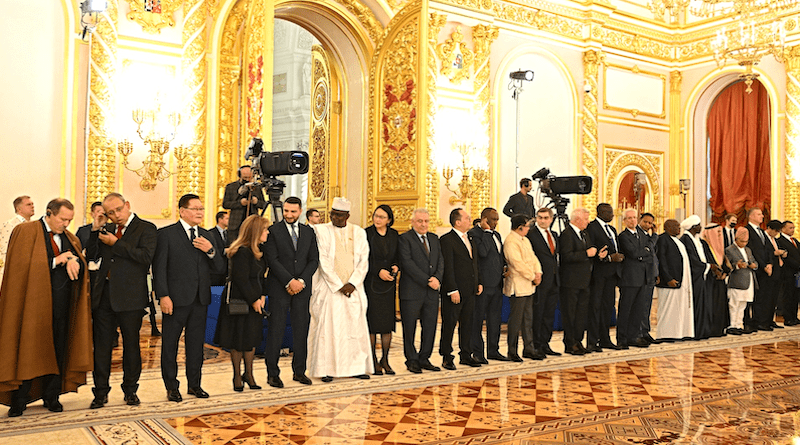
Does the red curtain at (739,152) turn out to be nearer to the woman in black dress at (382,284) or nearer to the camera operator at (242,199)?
the woman in black dress at (382,284)

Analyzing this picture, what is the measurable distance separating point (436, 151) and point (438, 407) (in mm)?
5866

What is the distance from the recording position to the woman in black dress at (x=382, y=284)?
17.9ft

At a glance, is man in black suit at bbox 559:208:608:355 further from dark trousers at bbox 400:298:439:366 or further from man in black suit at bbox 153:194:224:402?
man in black suit at bbox 153:194:224:402

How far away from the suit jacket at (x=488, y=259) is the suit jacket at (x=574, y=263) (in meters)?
0.74

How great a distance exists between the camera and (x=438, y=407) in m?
4.41

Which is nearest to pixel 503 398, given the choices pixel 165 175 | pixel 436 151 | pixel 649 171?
pixel 165 175

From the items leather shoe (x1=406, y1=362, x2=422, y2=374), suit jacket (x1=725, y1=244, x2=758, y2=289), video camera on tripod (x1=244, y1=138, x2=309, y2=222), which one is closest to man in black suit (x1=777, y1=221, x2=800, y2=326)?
suit jacket (x1=725, y1=244, x2=758, y2=289)

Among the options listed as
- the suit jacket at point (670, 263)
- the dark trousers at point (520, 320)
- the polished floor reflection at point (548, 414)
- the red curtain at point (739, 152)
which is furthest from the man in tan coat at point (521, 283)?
the red curtain at point (739, 152)

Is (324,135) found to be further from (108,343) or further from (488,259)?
(108,343)

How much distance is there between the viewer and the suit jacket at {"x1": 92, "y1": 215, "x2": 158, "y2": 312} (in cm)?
434

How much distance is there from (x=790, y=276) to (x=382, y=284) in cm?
602

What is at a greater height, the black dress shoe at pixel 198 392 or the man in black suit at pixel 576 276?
the man in black suit at pixel 576 276

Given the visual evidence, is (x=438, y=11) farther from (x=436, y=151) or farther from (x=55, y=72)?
(x=55, y=72)

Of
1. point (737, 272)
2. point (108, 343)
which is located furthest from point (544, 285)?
point (108, 343)
